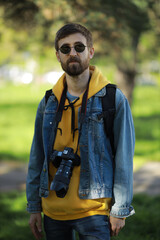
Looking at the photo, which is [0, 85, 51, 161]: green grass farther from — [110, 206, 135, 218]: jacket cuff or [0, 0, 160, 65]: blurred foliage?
[110, 206, 135, 218]: jacket cuff

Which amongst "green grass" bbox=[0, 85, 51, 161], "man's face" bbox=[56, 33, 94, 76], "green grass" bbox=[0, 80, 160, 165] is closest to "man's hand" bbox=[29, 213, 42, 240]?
"man's face" bbox=[56, 33, 94, 76]

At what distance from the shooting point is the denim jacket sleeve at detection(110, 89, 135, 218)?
2266 mm

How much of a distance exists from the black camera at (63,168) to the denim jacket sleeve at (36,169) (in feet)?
0.95

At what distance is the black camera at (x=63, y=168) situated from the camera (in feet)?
7.22

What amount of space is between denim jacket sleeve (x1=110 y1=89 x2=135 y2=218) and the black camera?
0.92ft

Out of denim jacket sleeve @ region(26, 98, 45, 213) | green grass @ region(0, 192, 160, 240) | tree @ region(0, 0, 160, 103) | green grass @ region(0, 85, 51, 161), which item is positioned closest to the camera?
denim jacket sleeve @ region(26, 98, 45, 213)

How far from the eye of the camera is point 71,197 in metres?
2.28

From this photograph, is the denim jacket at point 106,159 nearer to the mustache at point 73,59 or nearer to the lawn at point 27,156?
the mustache at point 73,59

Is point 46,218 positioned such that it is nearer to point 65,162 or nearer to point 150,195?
point 65,162

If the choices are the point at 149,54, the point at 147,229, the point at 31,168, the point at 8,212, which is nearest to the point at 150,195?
the point at 147,229

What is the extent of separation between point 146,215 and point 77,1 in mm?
3162

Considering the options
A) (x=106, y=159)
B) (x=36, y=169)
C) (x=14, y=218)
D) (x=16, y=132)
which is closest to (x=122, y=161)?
(x=106, y=159)

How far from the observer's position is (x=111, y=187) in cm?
233

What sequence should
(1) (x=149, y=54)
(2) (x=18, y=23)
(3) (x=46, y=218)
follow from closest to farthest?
(3) (x=46, y=218) → (2) (x=18, y=23) → (1) (x=149, y=54)
